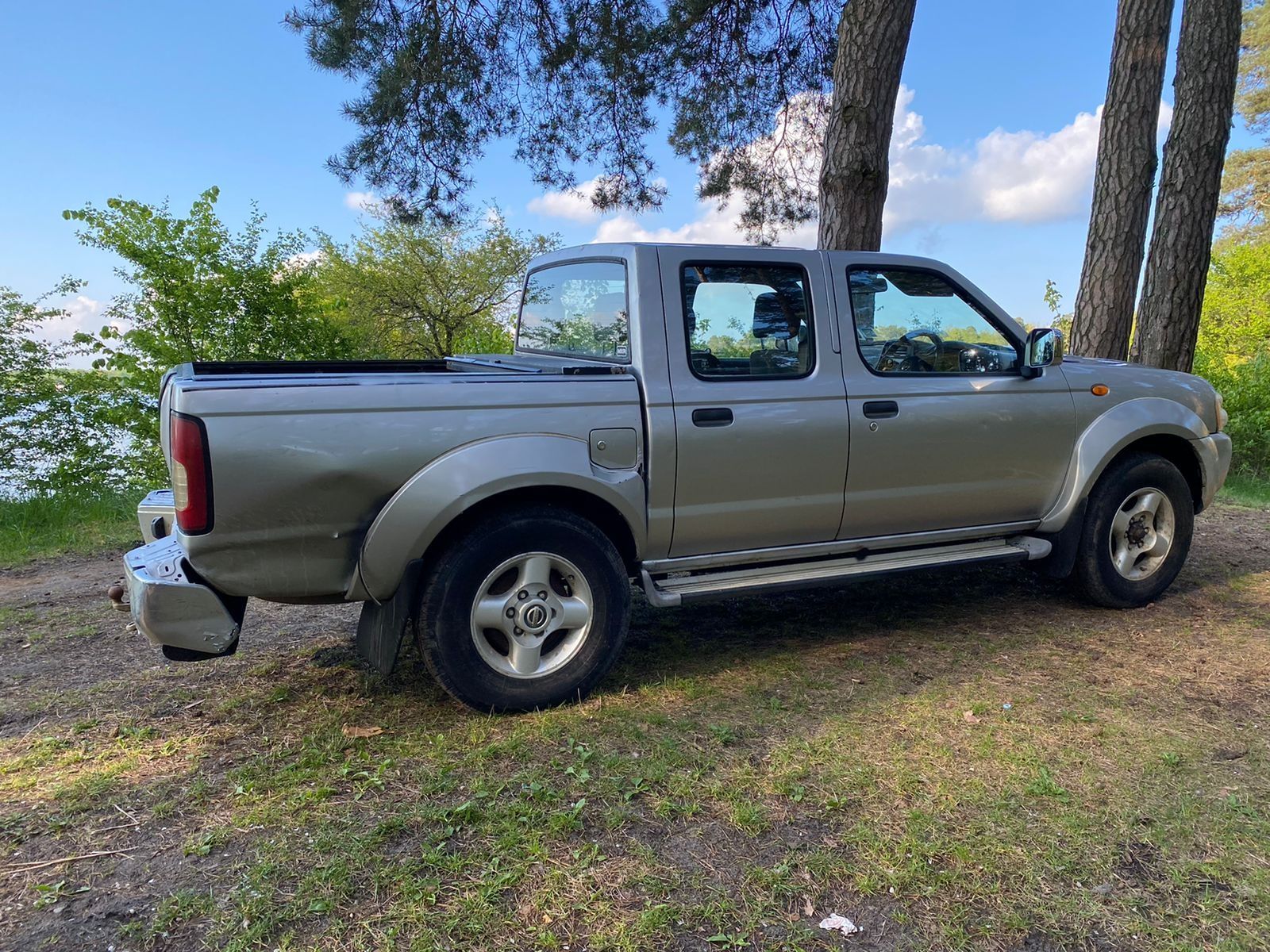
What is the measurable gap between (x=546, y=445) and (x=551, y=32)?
7970mm

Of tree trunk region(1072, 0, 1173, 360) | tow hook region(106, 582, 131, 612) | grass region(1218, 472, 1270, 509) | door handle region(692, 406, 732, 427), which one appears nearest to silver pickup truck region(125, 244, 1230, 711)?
door handle region(692, 406, 732, 427)

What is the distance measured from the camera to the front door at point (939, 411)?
4.31 meters

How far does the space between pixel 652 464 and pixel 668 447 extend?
97 mm

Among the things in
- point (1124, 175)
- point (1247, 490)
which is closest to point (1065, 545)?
point (1124, 175)

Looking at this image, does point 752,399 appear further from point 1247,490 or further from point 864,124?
point 1247,490

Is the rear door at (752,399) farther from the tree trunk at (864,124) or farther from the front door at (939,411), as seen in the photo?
the tree trunk at (864,124)

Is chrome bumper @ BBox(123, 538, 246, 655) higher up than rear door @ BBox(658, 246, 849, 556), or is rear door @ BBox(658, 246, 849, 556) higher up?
rear door @ BBox(658, 246, 849, 556)

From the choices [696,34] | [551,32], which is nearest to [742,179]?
[696,34]

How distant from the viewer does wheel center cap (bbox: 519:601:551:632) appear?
3.62 m

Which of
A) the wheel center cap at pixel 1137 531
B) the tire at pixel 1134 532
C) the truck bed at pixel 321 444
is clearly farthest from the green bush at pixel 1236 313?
the truck bed at pixel 321 444

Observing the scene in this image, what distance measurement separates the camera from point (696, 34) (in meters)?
10.1

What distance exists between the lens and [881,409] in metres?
4.28

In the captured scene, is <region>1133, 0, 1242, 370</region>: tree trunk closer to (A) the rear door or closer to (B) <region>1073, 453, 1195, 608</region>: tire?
(B) <region>1073, 453, 1195, 608</region>: tire

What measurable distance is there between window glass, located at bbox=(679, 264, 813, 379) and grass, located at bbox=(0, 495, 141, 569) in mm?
5331
